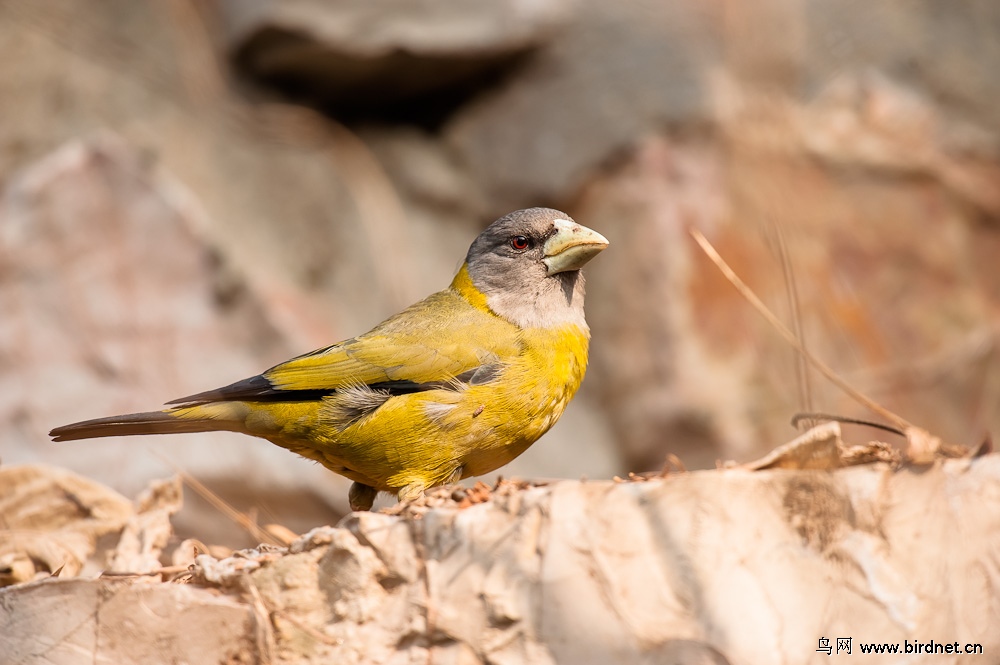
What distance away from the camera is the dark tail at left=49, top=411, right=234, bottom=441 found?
3633 mm

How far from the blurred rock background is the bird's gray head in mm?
2299

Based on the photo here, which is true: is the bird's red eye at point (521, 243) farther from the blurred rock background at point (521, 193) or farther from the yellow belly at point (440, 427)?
the blurred rock background at point (521, 193)

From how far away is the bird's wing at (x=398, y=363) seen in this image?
12.5 feet

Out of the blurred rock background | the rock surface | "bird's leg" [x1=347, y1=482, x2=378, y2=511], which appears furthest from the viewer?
the blurred rock background

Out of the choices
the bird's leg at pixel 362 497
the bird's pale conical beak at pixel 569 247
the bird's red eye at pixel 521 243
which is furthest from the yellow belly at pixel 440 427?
the bird's red eye at pixel 521 243

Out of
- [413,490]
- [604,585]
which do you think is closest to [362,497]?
[413,490]

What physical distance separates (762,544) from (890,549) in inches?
13.0

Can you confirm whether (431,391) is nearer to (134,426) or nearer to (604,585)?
(134,426)

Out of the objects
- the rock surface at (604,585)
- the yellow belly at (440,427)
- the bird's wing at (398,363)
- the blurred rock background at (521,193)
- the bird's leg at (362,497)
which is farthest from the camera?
the blurred rock background at (521,193)

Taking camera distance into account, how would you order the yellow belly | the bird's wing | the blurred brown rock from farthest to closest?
the blurred brown rock → the bird's wing → the yellow belly

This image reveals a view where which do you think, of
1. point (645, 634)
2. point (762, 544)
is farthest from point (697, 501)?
point (645, 634)

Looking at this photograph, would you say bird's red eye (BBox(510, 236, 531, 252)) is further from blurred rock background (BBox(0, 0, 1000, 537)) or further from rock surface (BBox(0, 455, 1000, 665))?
blurred rock background (BBox(0, 0, 1000, 537))

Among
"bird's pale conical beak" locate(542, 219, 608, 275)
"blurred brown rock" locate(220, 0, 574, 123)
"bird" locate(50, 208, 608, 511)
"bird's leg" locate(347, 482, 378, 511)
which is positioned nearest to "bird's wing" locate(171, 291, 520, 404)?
"bird" locate(50, 208, 608, 511)

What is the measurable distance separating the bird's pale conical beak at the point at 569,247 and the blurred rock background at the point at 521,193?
237cm
